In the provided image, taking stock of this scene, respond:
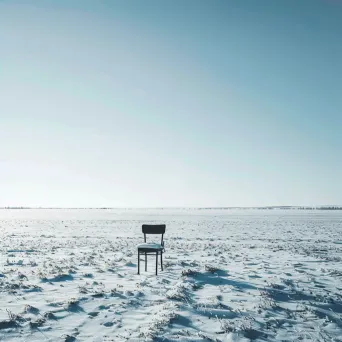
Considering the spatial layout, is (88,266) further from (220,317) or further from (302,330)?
(302,330)

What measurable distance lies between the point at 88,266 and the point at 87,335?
6.50 m

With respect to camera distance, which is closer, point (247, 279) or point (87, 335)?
point (87, 335)

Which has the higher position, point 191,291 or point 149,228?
point 149,228

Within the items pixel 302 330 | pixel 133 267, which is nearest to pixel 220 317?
pixel 302 330

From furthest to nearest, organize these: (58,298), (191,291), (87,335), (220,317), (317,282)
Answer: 1. (317,282)
2. (191,291)
3. (58,298)
4. (220,317)
5. (87,335)

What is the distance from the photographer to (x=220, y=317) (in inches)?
237

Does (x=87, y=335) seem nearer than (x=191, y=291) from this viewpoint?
Yes

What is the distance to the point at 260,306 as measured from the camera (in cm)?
655

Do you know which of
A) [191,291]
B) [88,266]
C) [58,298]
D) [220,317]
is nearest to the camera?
[220,317]

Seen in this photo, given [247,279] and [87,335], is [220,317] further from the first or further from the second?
[247,279]

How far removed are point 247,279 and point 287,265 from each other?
316 cm

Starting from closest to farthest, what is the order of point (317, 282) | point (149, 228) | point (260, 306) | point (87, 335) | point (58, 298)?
point (87, 335)
point (260, 306)
point (58, 298)
point (317, 282)
point (149, 228)

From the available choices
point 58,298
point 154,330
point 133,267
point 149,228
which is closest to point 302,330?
point 154,330

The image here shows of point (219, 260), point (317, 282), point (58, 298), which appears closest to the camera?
point (58, 298)
